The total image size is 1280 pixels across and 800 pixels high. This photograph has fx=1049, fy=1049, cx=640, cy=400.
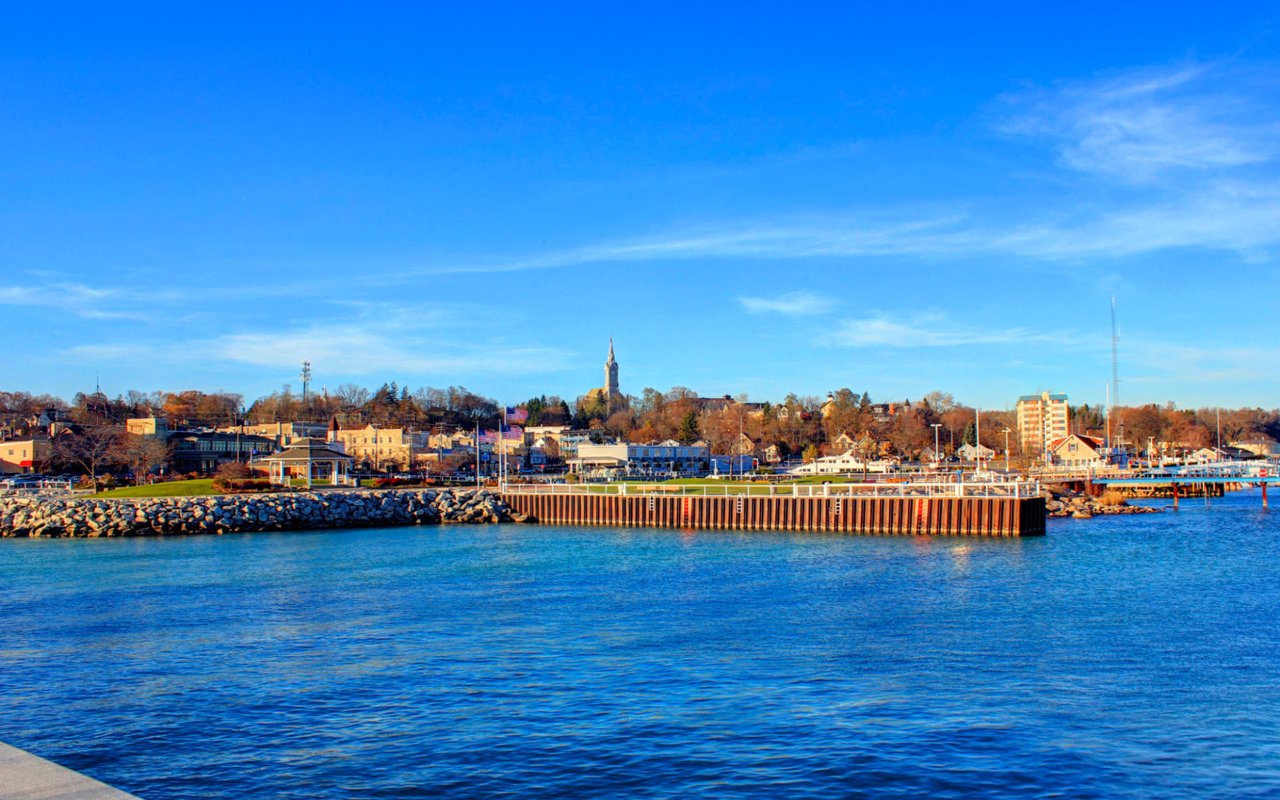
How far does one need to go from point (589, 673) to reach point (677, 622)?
23.7 ft

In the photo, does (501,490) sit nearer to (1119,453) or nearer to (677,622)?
(677,622)

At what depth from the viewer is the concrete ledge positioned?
35.0 ft

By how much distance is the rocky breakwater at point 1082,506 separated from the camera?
81375mm

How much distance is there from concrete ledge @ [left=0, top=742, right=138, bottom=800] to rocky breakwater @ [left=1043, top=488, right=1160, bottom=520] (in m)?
72.9

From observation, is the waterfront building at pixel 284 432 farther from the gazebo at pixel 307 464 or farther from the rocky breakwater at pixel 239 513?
the rocky breakwater at pixel 239 513

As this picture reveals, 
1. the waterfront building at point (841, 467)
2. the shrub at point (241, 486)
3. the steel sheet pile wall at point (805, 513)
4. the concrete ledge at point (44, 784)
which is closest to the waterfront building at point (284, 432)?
the shrub at point (241, 486)

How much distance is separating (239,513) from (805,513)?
1473 inches

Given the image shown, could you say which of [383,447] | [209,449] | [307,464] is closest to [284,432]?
[209,449]

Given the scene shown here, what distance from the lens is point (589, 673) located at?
75.9ft

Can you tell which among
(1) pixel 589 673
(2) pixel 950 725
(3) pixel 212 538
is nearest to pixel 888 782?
(2) pixel 950 725

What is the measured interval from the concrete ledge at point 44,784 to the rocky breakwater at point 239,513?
196 ft

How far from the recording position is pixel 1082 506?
279ft

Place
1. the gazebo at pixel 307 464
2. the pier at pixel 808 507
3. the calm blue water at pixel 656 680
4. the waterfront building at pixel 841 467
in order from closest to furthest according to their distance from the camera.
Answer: the calm blue water at pixel 656 680 → the pier at pixel 808 507 → the gazebo at pixel 307 464 → the waterfront building at pixel 841 467

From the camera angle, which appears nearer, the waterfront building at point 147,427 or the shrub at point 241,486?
the shrub at point 241,486
